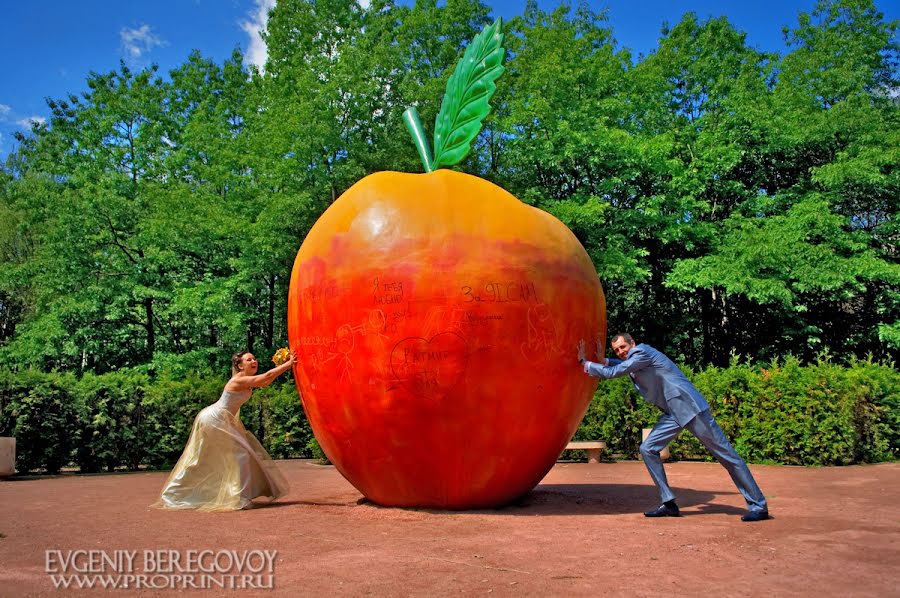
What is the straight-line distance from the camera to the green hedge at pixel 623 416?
1255 cm

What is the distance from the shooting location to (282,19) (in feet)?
81.8

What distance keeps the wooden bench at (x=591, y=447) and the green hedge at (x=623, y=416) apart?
1.83 feet

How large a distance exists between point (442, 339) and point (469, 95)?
3.22m

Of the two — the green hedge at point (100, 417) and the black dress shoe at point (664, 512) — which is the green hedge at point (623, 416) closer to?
the green hedge at point (100, 417)

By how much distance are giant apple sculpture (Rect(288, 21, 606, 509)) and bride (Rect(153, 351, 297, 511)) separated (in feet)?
3.68

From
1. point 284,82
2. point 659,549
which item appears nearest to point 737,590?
point 659,549

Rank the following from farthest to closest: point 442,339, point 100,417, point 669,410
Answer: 1. point 100,417
2. point 669,410
3. point 442,339

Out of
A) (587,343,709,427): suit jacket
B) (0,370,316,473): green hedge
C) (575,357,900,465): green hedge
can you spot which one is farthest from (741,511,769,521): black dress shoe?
(0,370,316,473): green hedge

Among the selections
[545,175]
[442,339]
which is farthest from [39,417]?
[545,175]

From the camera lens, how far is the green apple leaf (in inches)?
318

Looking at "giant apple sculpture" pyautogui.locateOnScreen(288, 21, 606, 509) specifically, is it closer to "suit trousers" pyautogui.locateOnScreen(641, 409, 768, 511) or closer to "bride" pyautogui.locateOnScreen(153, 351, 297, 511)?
"suit trousers" pyautogui.locateOnScreen(641, 409, 768, 511)

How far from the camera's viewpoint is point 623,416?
1411cm

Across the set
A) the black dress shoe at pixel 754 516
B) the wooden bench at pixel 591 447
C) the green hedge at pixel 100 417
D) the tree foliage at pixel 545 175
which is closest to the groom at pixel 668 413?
the black dress shoe at pixel 754 516

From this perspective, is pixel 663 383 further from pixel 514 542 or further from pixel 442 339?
pixel 514 542
